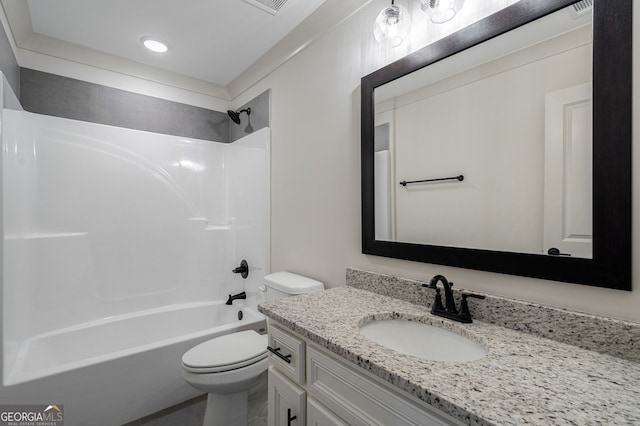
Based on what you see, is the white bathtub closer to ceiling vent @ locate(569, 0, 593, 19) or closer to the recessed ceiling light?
the recessed ceiling light

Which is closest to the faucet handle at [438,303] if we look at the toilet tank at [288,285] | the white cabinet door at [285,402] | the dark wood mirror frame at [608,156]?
the dark wood mirror frame at [608,156]

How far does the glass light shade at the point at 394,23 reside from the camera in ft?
3.92

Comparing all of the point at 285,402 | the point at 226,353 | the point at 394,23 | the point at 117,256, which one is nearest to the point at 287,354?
the point at 285,402

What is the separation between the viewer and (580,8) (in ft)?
2.72

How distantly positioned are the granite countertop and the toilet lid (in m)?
0.80

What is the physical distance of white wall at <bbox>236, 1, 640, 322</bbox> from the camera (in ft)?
4.07

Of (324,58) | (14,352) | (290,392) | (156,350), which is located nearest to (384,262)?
(290,392)

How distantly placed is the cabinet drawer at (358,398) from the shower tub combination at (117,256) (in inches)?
51.3

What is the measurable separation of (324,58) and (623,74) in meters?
1.33

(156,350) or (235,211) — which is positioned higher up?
(235,211)

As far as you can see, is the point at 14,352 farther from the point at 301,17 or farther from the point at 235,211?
the point at 301,17

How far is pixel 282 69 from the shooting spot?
205 centimetres

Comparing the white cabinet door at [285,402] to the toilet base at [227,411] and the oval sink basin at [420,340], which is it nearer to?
the oval sink basin at [420,340]

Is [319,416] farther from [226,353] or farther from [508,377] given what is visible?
[226,353]
